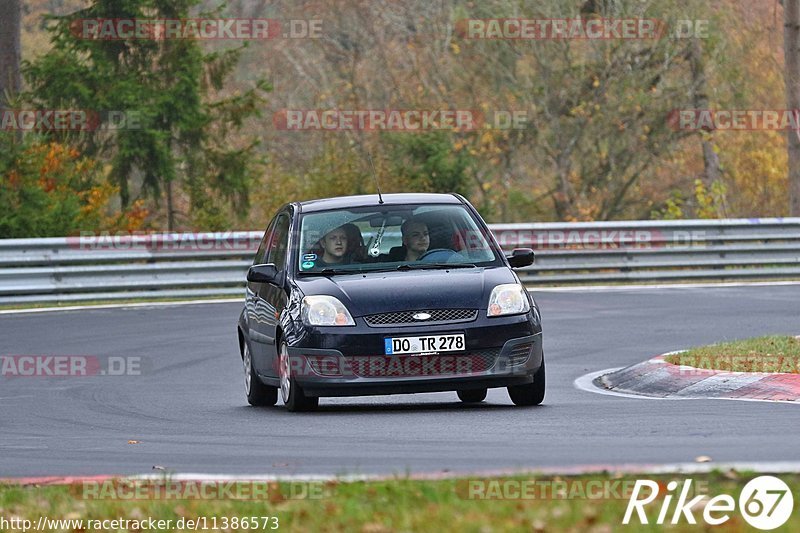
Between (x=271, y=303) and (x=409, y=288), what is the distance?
4.64 feet

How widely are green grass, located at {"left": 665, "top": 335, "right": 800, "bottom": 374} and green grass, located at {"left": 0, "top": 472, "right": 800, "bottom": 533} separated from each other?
5796mm

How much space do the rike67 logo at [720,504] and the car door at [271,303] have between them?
18.7 ft

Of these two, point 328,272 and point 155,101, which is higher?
point 155,101

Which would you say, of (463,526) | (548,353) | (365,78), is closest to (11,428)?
(463,526)

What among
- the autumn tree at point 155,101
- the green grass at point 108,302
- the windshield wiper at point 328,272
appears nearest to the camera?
the windshield wiper at point 328,272

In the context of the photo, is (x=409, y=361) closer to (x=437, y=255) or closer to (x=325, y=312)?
(x=325, y=312)

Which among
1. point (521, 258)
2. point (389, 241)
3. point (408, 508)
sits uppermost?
point (389, 241)

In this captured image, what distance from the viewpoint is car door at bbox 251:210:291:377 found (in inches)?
484

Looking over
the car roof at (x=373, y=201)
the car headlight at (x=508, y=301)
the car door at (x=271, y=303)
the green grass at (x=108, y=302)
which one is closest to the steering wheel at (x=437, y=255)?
the car roof at (x=373, y=201)

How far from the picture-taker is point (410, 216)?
1266cm

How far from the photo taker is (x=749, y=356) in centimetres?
1370

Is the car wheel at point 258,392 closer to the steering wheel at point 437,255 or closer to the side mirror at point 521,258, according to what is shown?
the steering wheel at point 437,255

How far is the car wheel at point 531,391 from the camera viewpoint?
11836 mm

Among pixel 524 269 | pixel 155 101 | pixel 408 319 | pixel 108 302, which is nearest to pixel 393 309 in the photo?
pixel 408 319
